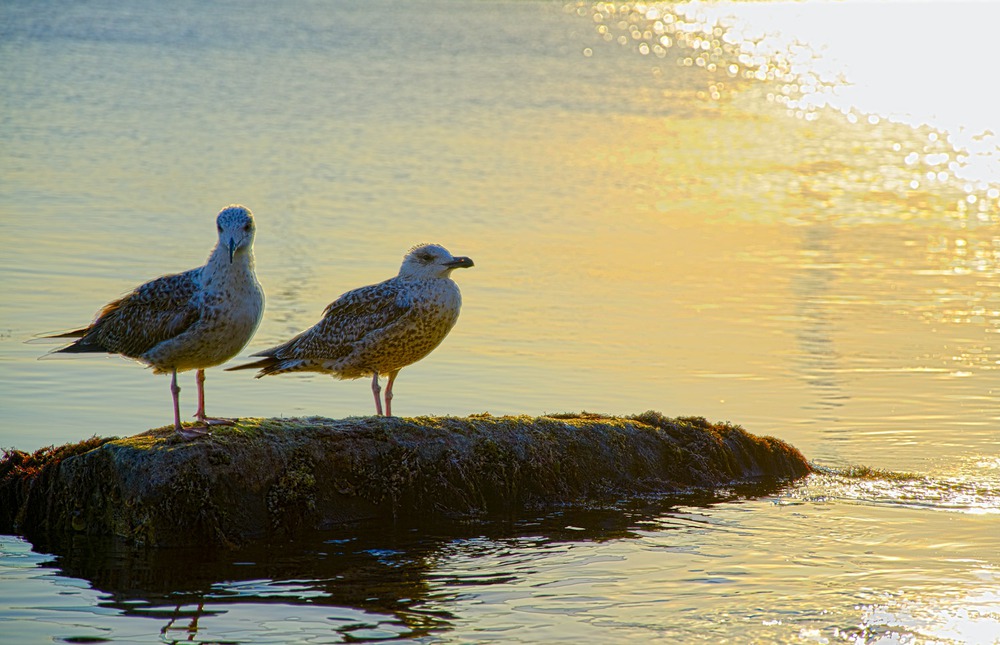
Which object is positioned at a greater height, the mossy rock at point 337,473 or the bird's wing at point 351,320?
the bird's wing at point 351,320

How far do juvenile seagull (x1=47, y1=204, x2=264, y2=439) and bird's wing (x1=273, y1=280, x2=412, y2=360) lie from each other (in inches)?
46.3

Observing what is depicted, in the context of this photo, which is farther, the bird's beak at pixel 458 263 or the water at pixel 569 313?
the bird's beak at pixel 458 263

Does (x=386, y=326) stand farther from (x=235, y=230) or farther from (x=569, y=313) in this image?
(x=569, y=313)

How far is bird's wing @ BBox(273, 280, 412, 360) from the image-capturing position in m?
10.4

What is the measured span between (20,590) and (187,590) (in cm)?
95

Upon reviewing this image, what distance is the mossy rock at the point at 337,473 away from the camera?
8.93m

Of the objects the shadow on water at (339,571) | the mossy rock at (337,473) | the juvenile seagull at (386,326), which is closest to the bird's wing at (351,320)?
the juvenile seagull at (386,326)

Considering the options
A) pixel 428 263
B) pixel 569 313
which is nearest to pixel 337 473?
pixel 428 263

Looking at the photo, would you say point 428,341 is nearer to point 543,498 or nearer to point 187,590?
point 543,498

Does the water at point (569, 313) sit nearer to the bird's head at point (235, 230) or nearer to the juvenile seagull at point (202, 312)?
the juvenile seagull at point (202, 312)

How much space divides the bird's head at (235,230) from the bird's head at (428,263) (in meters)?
1.57

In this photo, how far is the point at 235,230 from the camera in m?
9.20

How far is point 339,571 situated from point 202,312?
6.01ft

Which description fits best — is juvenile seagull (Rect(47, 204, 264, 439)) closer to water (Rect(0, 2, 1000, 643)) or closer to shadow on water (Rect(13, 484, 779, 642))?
shadow on water (Rect(13, 484, 779, 642))
